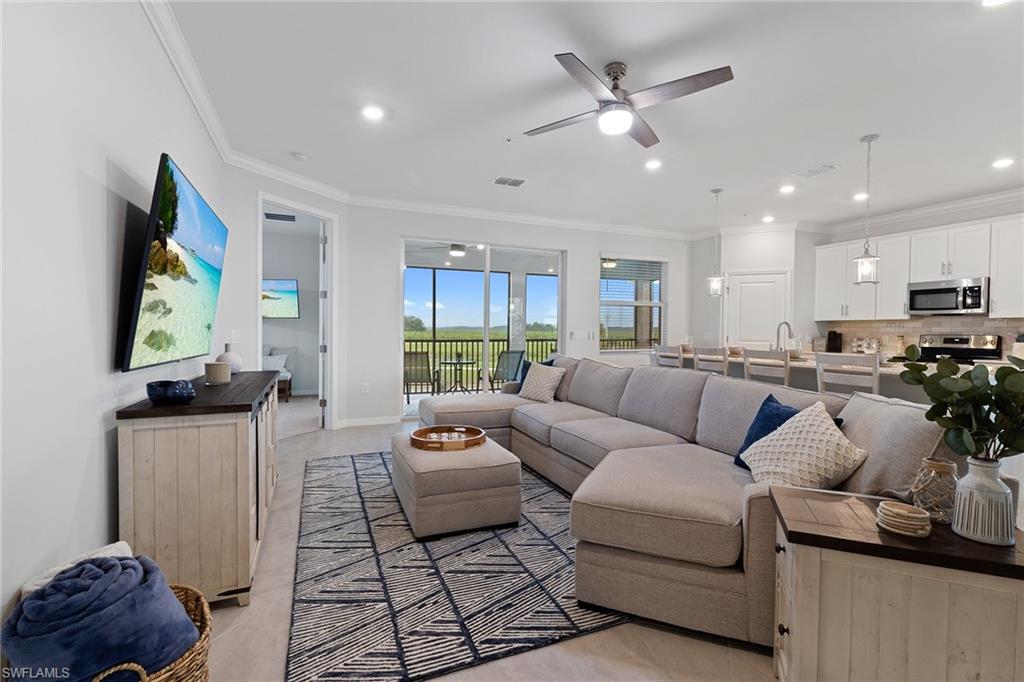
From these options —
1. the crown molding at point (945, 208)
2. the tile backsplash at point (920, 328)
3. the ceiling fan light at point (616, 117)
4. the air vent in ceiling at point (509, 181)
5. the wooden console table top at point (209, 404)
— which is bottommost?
the wooden console table top at point (209, 404)

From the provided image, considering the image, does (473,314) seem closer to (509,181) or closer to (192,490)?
(509,181)

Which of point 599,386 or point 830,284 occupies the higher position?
point 830,284

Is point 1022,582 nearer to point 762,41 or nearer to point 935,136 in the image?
point 762,41

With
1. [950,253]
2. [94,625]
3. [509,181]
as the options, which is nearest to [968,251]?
[950,253]

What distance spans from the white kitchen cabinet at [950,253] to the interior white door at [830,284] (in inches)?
31.6

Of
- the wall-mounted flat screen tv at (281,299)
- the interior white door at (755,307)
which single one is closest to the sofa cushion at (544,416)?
the interior white door at (755,307)

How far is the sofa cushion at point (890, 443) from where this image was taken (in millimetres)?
1589

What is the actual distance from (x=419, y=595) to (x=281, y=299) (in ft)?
21.6

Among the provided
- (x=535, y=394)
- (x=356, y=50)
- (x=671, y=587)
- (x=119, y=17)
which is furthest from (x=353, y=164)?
(x=671, y=587)

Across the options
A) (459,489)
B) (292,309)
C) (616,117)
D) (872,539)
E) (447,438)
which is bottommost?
(459,489)

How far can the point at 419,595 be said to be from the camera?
201 centimetres

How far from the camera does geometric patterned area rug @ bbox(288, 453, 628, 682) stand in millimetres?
1647

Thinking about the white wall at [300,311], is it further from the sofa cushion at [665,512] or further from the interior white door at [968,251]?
the interior white door at [968,251]

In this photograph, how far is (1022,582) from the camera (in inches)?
43.0
